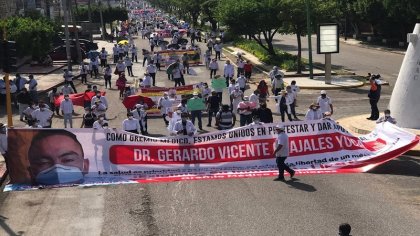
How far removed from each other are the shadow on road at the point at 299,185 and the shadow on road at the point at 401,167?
2.14 metres

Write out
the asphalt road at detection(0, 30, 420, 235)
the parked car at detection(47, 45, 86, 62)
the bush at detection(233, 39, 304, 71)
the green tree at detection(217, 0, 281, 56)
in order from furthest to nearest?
the parked car at detection(47, 45, 86, 62) < the green tree at detection(217, 0, 281, 56) < the bush at detection(233, 39, 304, 71) < the asphalt road at detection(0, 30, 420, 235)

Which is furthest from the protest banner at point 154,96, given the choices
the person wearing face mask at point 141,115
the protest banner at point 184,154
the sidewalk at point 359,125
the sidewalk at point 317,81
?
the sidewalk at point 317,81

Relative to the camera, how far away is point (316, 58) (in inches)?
1929

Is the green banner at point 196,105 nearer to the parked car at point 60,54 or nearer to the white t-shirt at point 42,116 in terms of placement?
the white t-shirt at point 42,116

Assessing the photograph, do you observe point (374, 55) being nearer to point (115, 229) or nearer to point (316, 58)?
point (316, 58)

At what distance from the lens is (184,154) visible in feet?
51.3

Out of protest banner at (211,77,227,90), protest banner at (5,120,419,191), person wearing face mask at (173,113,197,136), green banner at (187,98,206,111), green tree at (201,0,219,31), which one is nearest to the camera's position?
protest banner at (5,120,419,191)

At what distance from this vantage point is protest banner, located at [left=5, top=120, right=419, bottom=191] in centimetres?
1488

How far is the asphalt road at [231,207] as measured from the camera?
37.3 ft

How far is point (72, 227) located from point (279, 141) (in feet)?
17.5

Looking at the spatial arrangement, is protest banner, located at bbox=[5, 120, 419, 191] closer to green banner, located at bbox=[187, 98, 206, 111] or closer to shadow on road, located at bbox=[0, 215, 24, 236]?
shadow on road, located at bbox=[0, 215, 24, 236]

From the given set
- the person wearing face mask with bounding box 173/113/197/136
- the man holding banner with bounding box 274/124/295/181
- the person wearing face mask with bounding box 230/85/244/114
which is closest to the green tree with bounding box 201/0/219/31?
the person wearing face mask with bounding box 230/85/244/114

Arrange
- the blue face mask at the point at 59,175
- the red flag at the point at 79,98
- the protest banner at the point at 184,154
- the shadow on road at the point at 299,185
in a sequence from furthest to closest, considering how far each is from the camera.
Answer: the red flag at the point at 79,98 < the protest banner at the point at 184,154 < the blue face mask at the point at 59,175 < the shadow on road at the point at 299,185

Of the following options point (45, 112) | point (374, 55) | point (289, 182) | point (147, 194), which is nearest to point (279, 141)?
point (289, 182)
